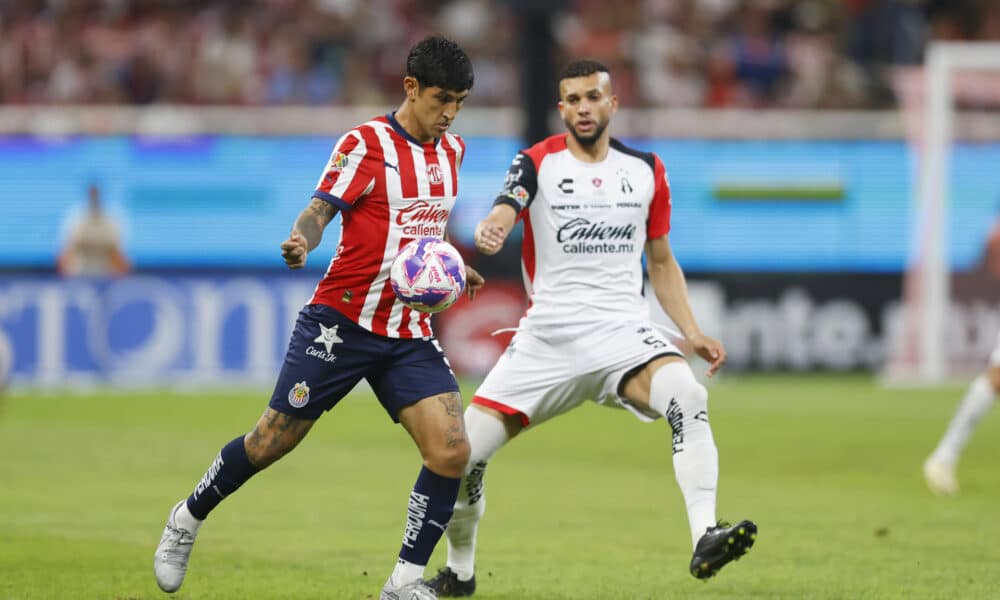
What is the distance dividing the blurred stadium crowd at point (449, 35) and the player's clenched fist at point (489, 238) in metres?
15.8

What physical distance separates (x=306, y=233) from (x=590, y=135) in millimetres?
1799

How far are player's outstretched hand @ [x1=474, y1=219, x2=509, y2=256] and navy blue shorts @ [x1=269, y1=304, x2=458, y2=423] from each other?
1.56ft

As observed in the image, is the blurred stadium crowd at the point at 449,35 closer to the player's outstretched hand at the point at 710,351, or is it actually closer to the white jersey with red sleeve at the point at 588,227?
the white jersey with red sleeve at the point at 588,227

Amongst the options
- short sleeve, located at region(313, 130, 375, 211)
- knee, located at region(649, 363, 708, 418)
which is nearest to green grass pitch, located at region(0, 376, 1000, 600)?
knee, located at region(649, 363, 708, 418)

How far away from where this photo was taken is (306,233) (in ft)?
20.2

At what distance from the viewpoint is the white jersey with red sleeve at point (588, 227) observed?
24.4 ft

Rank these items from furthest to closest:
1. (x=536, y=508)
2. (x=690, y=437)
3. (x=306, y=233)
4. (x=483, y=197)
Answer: (x=483, y=197) → (x=536, y=508) → (x=690, y=437) → (x=306, y=233)

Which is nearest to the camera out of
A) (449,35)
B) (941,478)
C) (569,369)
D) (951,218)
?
(569,369)

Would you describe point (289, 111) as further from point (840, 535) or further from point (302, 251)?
point (302, 251)

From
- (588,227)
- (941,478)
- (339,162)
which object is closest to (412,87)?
(339,162)

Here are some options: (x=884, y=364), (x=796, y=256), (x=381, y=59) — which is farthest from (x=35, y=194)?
(x=884, y=364)

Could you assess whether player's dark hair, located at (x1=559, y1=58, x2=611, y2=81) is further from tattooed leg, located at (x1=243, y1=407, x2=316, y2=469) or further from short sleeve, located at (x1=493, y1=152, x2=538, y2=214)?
tattooed leg, located at (x1=243, y1=407, x2=316, y2=469)

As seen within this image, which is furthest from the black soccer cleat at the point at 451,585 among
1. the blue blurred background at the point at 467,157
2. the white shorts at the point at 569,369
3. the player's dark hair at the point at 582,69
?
the blue blurred background at the point at 467,157

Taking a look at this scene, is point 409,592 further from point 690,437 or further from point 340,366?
point 690,437
